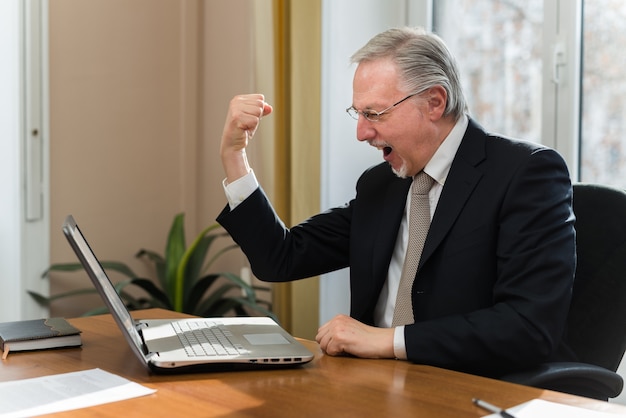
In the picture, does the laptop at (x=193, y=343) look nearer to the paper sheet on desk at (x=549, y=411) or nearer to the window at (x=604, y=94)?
the paper sheet on desk at (x=549, y=411)

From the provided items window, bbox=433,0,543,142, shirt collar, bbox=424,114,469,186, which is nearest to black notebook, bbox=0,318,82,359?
shirt collar, bbox=424,114,469,186

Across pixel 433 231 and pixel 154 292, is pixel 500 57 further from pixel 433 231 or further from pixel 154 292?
pixel 154 292

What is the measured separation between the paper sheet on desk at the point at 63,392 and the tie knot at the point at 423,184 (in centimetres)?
79

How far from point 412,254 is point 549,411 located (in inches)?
25.8

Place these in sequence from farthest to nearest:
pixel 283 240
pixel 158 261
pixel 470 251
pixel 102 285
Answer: pixel 158 261 → pixel 283 240 → pixel 470 251 → pixel 102 285

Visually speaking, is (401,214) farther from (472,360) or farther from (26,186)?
(26,186)

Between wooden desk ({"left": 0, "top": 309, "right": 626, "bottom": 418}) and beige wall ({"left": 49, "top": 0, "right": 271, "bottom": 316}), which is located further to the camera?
beige wall ({"left": 49, "top": 0, "right": 271, "bottom": 316})

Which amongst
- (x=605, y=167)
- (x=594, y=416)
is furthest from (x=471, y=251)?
(x=605, y=167)

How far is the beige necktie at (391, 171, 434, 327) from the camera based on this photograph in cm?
171

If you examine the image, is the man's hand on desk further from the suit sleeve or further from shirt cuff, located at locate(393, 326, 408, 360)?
the suit sleeve

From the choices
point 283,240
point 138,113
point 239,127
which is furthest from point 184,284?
point 239,127

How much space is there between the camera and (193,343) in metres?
1.44

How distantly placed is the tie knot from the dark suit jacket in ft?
0.16

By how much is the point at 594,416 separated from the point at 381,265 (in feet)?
2.43
